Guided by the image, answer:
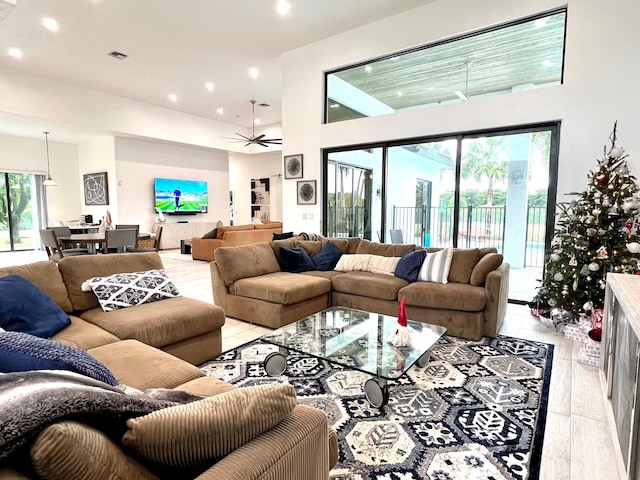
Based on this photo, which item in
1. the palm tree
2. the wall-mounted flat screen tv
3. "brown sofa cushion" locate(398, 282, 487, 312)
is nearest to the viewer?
"brown sofa cushion" locate(398, 282, 487, 312)

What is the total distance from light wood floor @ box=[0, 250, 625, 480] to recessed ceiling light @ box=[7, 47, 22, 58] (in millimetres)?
5927

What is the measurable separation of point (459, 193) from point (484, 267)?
66.3 inches

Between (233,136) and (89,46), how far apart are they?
17.6 ft

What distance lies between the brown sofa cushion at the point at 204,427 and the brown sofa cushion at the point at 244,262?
295cm

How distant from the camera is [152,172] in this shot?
378 inches

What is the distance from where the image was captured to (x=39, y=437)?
1.95 ft

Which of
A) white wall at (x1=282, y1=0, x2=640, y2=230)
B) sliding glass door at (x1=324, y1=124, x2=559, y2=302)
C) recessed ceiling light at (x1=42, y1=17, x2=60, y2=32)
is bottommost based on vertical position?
sliding glass door at (x1=324, y1=124, x2=559, y2=302)

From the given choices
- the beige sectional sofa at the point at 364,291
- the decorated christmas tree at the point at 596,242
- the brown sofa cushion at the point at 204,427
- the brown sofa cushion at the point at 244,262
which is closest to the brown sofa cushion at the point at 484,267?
the beige sectional sofa at the point at 364,291

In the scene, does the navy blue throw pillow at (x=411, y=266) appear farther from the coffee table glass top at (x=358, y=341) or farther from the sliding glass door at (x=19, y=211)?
the sliding glass door at (x=19, y=211)

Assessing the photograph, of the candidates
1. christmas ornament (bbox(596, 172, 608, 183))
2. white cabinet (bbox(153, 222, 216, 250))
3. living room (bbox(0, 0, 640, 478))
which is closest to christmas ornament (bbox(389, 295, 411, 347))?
living room (bbox(0, 0, 640, 478))

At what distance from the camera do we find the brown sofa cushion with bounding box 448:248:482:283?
3600 mm

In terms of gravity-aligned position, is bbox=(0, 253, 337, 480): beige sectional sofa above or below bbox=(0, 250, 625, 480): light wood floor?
above

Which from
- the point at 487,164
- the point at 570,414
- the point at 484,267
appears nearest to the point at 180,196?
the point at 487,164

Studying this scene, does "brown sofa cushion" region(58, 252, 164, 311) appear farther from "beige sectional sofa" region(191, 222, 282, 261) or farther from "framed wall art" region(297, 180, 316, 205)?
"beige sectional sofa" region(191, 222, 282, 261)
